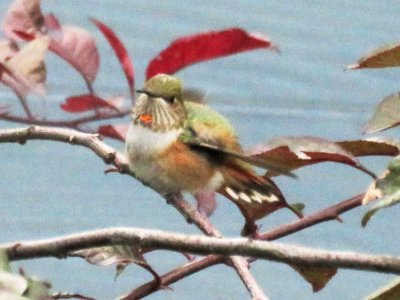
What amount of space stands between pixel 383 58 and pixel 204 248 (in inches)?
11.9

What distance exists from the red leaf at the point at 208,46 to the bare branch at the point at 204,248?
60cm

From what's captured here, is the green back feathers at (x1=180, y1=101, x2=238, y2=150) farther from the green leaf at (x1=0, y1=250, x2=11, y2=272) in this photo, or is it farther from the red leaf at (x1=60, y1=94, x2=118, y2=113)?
the green leaf at (x1=0, y1=250, x2=11, y2=272)

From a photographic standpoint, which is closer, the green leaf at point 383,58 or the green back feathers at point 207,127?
the green leaf at point 383,58

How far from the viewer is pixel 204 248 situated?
0.72 metres

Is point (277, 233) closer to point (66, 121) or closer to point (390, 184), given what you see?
point (390, 184)

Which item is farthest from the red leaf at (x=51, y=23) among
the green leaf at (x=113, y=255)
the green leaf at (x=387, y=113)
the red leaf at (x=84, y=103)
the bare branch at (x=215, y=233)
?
the green leaf at (x=387, y=113)

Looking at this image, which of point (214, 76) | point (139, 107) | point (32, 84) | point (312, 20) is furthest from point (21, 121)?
point (312, 20)

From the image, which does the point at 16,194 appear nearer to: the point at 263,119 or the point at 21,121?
the point at 263,119

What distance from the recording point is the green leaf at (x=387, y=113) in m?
1.00

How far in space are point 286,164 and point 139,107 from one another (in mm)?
446

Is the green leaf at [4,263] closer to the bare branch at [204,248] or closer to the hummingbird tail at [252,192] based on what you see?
the bare branch at [204,248]

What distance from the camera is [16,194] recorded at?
3838 mm

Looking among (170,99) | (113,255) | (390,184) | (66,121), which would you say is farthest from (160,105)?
(390,184)

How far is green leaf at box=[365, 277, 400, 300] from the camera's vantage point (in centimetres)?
76
